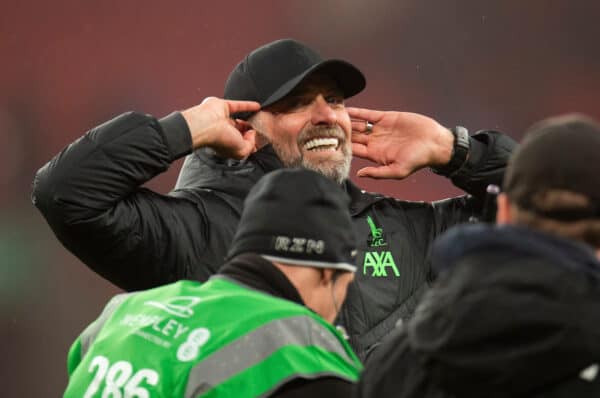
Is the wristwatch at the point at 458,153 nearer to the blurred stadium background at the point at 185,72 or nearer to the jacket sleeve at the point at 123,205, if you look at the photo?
the jacket sleeve at the point at 123,205

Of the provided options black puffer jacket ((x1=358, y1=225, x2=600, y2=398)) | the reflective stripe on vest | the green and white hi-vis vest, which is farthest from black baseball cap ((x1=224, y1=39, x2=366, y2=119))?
black puffer jacket ((x1=358, y1=225, x2=600, y2=398))

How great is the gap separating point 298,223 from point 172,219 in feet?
3.01

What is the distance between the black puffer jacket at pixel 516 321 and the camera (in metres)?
1.45

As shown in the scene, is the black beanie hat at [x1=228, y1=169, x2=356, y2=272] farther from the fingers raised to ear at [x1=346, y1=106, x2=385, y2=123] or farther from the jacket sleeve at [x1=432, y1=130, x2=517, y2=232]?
the fingers raised to ear at [x1=346, y1=106, x2=385, y2=123]

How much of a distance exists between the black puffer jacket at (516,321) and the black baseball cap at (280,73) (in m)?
1.75

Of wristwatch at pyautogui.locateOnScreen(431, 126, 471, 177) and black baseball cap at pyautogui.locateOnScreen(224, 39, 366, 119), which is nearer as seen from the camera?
black baseball cap at pyautogui.locateOnScreen(224, 39, 366, 119)

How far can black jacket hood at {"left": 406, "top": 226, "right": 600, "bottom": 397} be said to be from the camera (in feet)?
4.76

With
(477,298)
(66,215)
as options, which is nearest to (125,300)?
(66,215)

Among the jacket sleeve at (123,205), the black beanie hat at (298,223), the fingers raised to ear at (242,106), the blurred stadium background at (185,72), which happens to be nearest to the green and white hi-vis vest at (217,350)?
the black beanie hat at (298,223)

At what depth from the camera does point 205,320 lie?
2.05 m

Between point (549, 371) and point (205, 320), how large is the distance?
76cm

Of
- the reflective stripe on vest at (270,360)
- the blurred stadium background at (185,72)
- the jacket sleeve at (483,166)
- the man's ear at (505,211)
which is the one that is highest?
the man's ear at (505,211)

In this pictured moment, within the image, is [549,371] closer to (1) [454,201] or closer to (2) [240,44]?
(1) [454,201]

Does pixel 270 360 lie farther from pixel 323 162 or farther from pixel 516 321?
pixel 323 162
